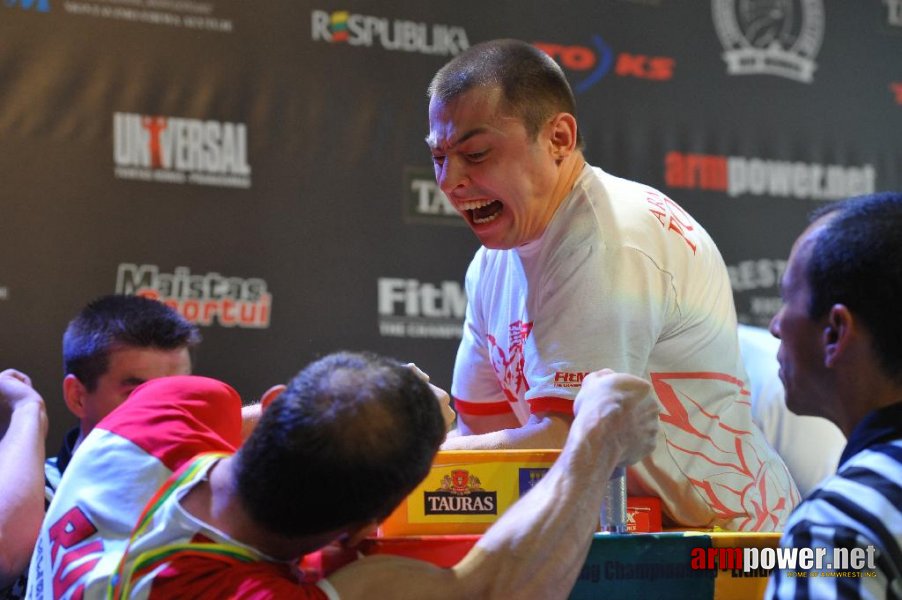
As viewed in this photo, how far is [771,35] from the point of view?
164 inches

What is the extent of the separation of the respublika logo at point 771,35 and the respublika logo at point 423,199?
125 cm

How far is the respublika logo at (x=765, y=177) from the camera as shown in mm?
3969

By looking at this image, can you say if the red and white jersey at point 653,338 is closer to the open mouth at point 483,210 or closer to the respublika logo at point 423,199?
the open mouth at point 483,210

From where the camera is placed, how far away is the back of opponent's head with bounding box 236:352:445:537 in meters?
1.29

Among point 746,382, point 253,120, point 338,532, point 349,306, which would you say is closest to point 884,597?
point 338,532

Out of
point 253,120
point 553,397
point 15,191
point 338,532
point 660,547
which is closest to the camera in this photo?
point 338,532

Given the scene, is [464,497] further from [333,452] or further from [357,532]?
[333,452]

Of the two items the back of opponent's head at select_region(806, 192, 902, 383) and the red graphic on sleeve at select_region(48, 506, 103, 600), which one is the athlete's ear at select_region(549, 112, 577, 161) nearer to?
the back of opponent's head at select_region(806, 192, 902, 383)

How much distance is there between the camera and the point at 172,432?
1.56 meters

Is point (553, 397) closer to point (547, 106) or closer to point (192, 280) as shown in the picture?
point (547, 106)

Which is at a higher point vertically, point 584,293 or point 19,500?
point 584,293

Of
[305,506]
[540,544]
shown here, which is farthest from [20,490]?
[540,544]

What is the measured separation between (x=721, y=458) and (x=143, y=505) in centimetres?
109

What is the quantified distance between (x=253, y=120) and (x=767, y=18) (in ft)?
6.53
